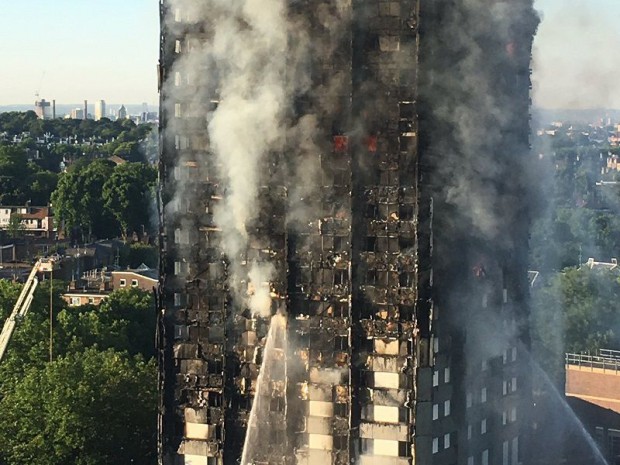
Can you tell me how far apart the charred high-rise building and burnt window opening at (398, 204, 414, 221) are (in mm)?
37

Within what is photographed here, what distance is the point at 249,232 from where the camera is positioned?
952 inches

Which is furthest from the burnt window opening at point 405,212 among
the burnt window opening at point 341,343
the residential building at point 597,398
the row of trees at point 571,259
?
the residential building at point 597,398

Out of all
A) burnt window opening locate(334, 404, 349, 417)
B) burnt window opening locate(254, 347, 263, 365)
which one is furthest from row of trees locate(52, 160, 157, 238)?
burnt window opening locate(334, 404, 349, 417)

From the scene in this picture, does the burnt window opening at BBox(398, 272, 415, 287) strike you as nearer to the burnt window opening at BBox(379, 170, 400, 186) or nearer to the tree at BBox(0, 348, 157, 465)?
the burnt window opening at BBox(379, 170, 400, 186)

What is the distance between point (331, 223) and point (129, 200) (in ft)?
197

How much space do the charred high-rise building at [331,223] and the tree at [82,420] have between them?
7.13 m

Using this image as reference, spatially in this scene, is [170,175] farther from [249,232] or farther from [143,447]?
[143,447]

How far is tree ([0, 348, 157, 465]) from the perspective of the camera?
3122 centimetres

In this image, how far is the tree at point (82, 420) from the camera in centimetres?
3122

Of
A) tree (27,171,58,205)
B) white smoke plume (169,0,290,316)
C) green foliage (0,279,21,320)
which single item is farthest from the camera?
tree (27,171,58,205)

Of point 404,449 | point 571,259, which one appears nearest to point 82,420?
point 404,449

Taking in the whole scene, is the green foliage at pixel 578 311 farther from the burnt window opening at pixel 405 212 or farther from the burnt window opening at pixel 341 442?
the burnt window opening at pixel 405 212

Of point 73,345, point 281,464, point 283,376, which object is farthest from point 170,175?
point 73,345

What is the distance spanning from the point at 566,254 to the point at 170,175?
4122 cm
